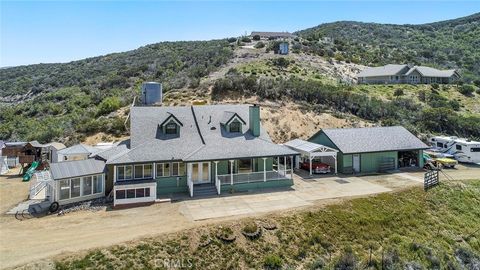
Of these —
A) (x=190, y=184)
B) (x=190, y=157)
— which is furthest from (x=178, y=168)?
(x=190, y=184)

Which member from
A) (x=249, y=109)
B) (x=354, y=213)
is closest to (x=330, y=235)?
(x=354, y=213)

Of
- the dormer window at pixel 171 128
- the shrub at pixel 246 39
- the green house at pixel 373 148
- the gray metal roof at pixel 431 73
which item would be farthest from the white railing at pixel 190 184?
the shrub at pixel 246 39

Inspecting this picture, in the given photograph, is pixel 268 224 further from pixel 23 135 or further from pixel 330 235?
pixel 23 135

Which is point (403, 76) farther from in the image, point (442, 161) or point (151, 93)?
point (151, 93)

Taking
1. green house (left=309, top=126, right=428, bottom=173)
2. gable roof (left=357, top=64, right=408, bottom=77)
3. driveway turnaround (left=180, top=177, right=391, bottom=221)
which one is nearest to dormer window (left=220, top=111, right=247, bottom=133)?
driveway turnaround (left=180, top=177, right=391, bottom=221)


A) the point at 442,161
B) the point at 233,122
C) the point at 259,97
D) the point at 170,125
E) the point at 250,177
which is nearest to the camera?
the point at 250,177
